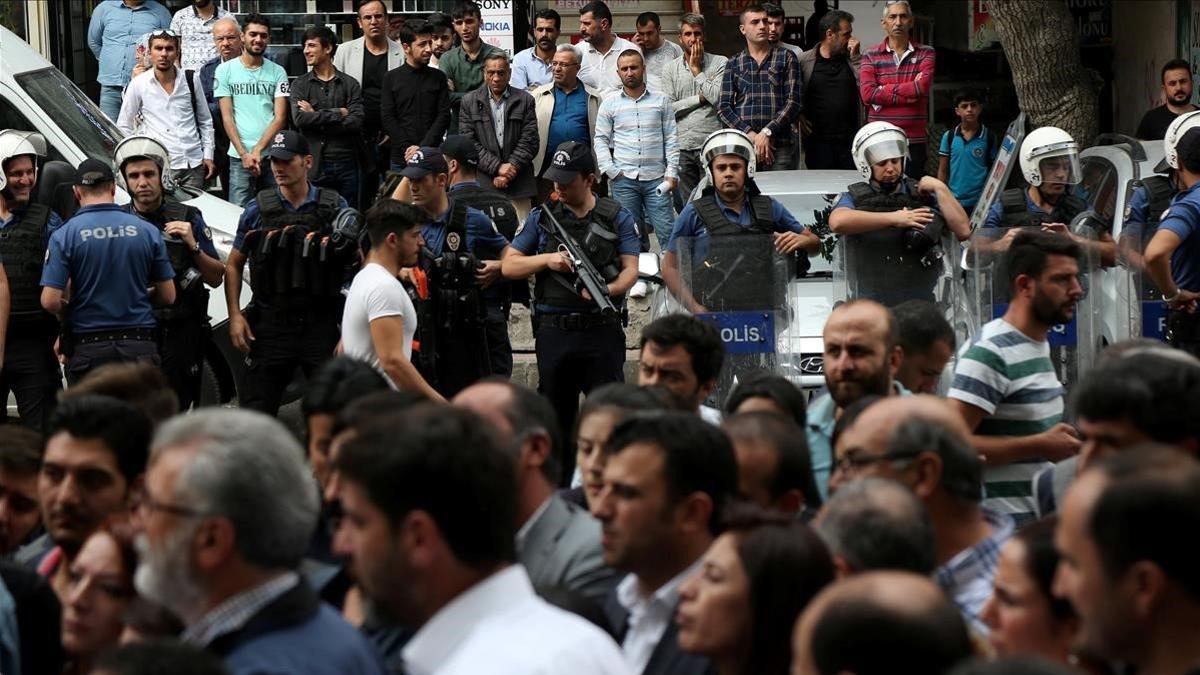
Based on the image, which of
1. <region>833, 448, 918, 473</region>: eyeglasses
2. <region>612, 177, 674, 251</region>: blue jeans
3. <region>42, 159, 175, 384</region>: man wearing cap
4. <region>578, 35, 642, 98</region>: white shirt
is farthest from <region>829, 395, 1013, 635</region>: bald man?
<region>578, 35, 642, 98</region>: white shirt

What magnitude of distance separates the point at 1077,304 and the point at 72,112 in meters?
6.64

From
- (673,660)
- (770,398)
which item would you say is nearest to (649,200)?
(770,398)

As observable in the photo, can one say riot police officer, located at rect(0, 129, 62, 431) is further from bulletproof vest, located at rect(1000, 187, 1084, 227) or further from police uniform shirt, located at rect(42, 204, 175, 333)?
bulletproof vest, located at rect(1000, 187, 1084, 227)

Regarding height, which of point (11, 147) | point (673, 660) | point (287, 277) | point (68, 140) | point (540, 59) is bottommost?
point (673, 660)

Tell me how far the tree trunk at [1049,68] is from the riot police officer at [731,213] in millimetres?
5387

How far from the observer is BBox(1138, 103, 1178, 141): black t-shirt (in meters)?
13.4

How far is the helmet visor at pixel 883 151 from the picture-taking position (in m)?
9.60

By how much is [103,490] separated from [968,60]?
1481 cm

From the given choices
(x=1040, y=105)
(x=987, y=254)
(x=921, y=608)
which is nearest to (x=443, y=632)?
(x=921, y=608)

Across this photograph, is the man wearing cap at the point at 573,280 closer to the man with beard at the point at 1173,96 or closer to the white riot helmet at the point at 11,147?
the white riot helmet at the point at 11,147

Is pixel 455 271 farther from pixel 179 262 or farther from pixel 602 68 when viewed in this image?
pixel 602 68

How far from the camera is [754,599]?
3590 mm

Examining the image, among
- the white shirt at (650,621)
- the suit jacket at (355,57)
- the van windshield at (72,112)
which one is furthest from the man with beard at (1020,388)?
the suit jacket at (355,57)

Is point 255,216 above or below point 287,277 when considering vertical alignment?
above
